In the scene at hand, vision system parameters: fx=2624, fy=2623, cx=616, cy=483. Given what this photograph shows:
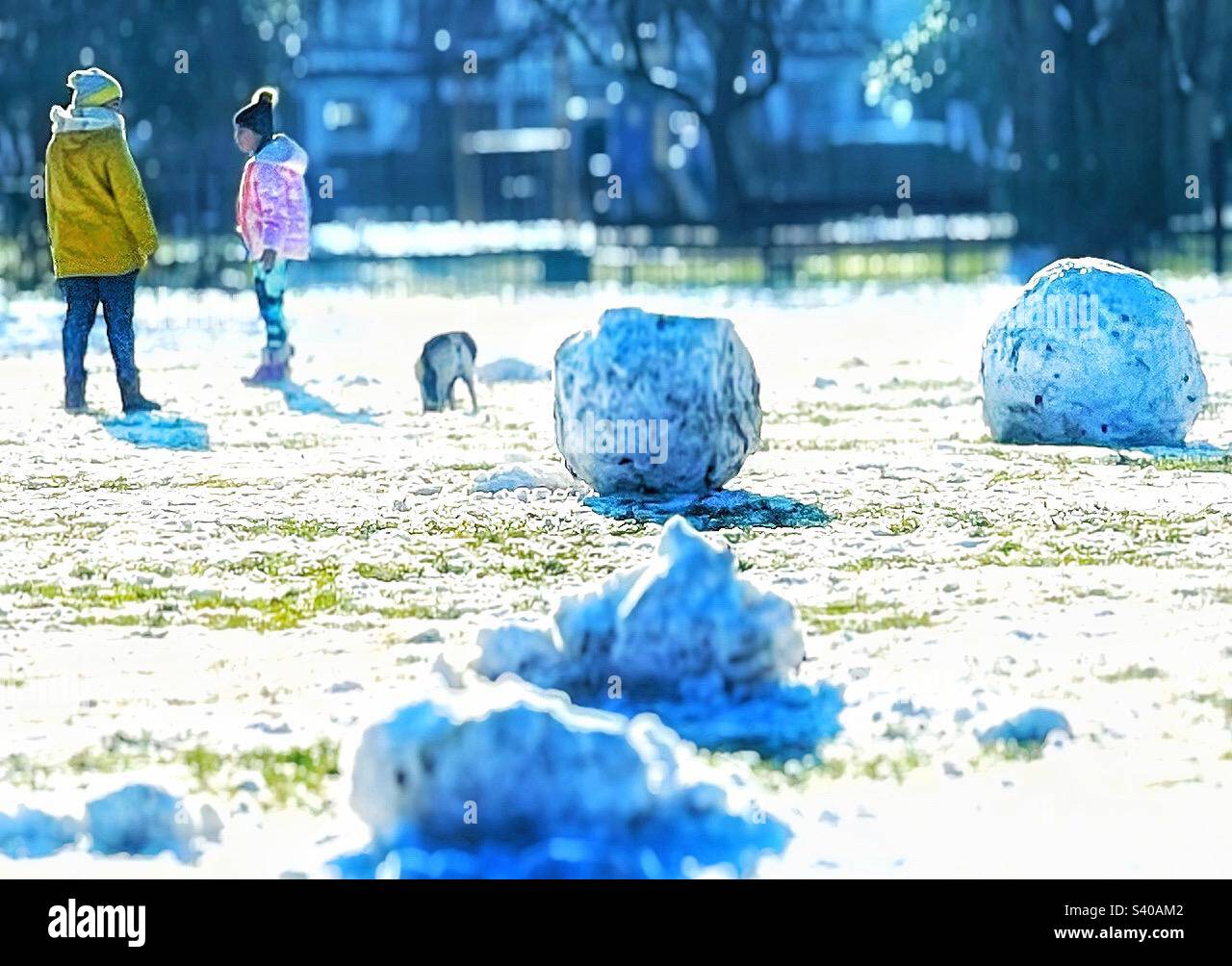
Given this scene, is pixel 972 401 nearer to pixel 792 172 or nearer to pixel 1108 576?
pixel 1108 576

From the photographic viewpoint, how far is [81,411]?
563 inches

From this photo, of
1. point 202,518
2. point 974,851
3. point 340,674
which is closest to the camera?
point 974,851

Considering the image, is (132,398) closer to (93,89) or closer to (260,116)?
(93,89)

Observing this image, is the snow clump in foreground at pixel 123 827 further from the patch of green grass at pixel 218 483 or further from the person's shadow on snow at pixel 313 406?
the person's shadow on snow at pixel 313 406

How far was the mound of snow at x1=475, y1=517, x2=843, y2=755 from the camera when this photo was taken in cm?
642

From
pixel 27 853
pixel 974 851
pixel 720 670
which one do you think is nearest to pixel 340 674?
pixel 720 670

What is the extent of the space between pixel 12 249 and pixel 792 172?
1889 cm

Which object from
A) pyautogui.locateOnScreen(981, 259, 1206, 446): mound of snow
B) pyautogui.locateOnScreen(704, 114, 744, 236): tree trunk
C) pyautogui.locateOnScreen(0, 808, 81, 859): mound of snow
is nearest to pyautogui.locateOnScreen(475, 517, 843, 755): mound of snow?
pyautogui.locateOnScreen(0, 808, 81, 859): mound of snow

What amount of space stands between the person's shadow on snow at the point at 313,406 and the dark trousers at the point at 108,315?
1.04 m

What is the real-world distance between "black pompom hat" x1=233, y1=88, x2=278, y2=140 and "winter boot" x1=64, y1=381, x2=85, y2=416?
1792mm

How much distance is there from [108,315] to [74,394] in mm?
965

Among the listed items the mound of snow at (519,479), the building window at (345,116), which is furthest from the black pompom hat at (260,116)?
the building window at (345,116)

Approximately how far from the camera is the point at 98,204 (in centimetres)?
1348
